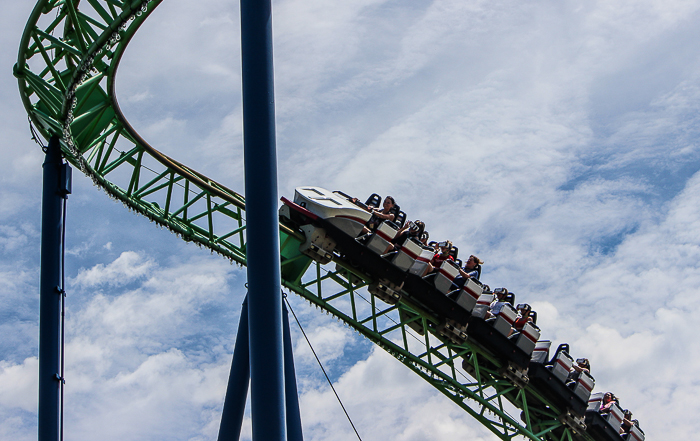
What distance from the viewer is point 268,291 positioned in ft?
19.1

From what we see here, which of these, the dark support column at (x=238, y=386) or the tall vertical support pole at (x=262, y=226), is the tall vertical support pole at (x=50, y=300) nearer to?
the dark support column at (x=238, y=386)

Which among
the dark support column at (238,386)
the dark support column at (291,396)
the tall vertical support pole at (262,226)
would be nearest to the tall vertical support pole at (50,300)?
the dark support column at (238,386)

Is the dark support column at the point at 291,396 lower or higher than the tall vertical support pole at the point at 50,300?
lower

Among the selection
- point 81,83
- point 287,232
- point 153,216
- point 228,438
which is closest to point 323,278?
point 287,232

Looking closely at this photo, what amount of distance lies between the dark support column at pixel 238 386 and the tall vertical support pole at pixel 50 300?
2.07m

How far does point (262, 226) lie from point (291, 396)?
2.15 meters

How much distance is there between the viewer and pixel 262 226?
19.4 ft

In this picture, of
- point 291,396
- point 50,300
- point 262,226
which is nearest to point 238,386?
point 291,396

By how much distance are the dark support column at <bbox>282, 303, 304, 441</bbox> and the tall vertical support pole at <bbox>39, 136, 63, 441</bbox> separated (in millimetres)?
2793

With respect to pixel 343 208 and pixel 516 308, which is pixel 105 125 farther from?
pixel 516 308

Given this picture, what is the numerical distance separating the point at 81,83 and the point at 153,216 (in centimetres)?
226

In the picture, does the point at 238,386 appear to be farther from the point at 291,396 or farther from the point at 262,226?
the point at 262,226

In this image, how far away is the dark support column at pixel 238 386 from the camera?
7.46 m

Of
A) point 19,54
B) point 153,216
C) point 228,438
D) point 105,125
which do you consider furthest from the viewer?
point 153,216
